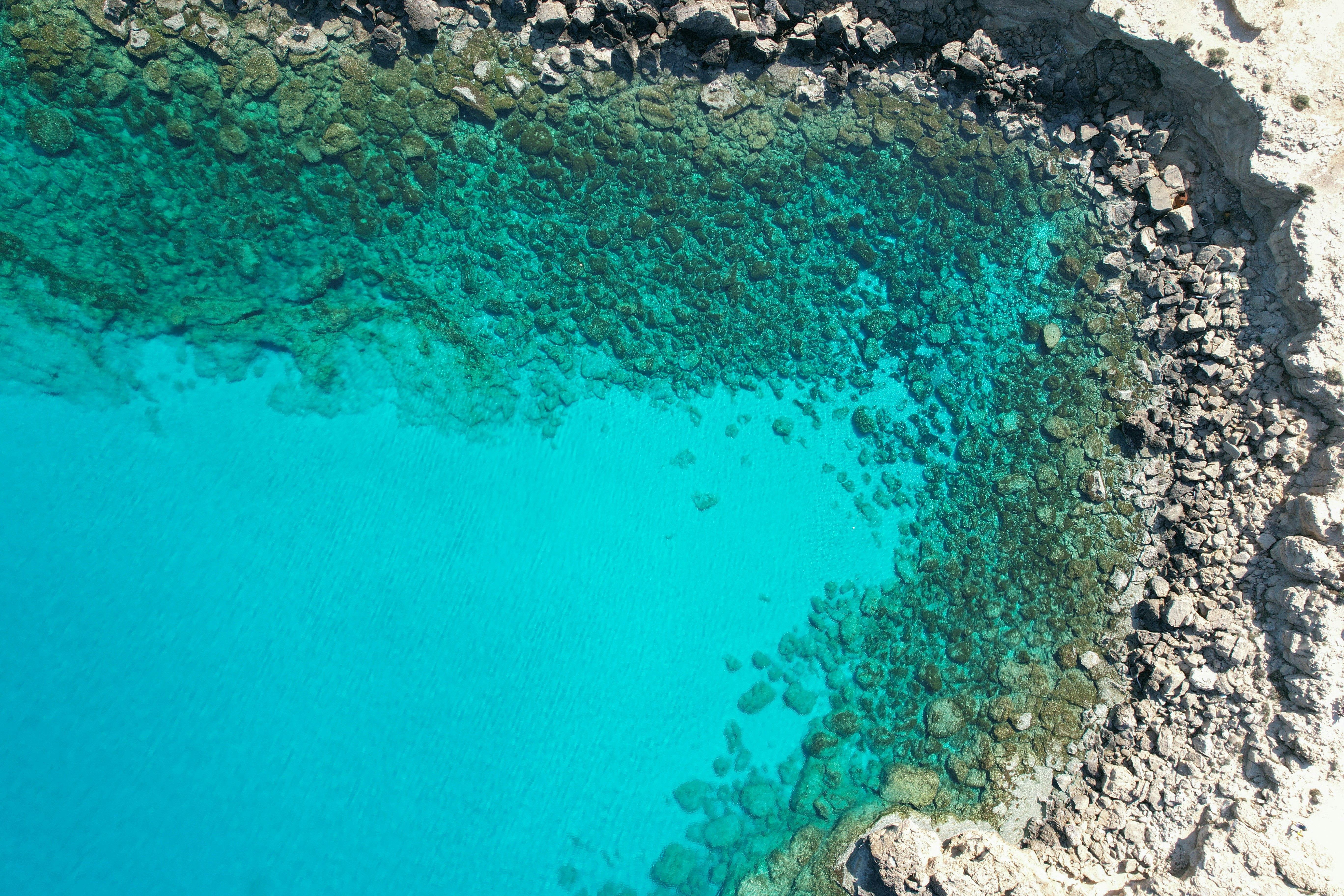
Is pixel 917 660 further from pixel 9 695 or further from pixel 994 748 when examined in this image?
pixel 9 695

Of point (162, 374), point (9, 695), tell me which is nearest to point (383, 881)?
point (9, 695)

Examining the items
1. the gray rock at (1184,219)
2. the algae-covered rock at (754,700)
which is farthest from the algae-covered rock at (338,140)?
the gray rock at (1184,219)

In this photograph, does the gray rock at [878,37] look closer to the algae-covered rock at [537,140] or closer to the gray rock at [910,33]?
the gray rock at [910,33]

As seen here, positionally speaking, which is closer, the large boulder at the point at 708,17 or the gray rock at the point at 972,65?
the large boulder at the point at 708,17

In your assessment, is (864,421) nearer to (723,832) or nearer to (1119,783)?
(1119,783)

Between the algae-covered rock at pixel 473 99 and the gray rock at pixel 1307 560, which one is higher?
the algae-covered rock at pixel 473 99

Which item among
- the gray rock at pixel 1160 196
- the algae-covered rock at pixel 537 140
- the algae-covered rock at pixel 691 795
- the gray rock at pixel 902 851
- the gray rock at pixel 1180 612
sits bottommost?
the algae-covered rock at pixel 691 795

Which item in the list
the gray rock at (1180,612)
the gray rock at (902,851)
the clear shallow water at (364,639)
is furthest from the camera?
the gray rock at (1180,612)

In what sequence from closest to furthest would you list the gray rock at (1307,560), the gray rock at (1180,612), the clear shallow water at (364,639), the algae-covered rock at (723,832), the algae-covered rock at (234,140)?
1. the gray rock at (1307,560)
2. the clear shallow water at (364,639)
3. the gray rock at (1180,612)
4. the algae-covered rock at (723,832)
5. the algae-covered rock at (234,140)
